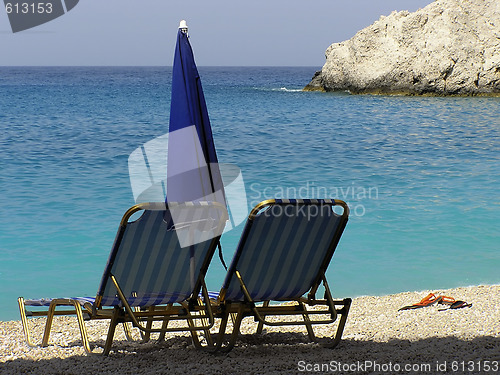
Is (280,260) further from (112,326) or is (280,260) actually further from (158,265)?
(112,326)

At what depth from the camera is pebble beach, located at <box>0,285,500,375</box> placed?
3227 millimetres

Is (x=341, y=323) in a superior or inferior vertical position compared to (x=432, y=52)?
inferior

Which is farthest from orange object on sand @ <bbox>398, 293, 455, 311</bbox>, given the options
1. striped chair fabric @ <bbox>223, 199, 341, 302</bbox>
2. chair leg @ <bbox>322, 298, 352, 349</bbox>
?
striped chair fabric @ <bbox>223, 199, 341, 302</bbox>

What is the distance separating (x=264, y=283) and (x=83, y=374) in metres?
1.10

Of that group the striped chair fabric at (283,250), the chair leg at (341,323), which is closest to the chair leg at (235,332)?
the striped chair fabric at (283,250)

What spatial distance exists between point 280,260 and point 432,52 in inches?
1395

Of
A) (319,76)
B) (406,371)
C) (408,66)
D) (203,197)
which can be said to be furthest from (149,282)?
(319,76)

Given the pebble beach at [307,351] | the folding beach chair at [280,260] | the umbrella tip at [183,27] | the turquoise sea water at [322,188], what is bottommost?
the turquoise sea water at [322,188]

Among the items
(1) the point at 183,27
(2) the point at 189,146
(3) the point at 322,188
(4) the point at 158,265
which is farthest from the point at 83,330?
(3) the point at 322,188

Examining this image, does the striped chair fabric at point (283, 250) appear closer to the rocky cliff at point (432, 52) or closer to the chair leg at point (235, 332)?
the chair leg at point (235, 332)

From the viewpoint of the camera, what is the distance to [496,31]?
37469 mm

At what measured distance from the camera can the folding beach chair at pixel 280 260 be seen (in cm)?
346

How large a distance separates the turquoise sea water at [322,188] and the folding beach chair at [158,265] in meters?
3.44

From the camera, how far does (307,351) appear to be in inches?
143
